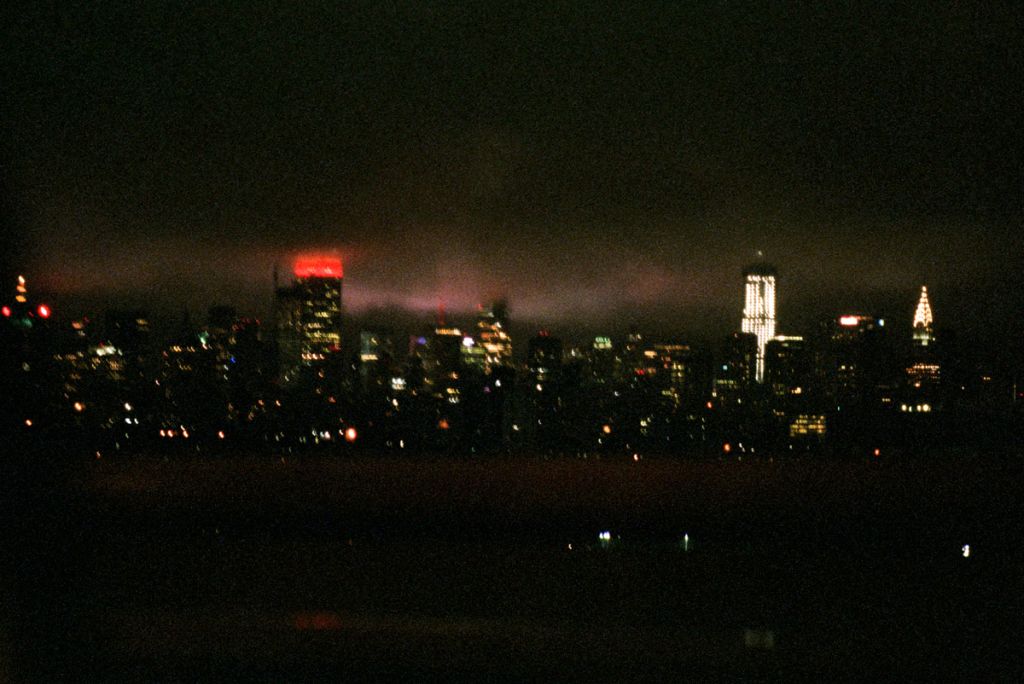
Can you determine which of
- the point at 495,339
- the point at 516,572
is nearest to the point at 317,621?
the point at 516,572

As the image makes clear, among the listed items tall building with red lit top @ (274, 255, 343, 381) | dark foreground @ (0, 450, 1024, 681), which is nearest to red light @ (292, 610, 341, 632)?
dark foreground @ (0, 450, 1024, 681)

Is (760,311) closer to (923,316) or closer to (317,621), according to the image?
(923,316)

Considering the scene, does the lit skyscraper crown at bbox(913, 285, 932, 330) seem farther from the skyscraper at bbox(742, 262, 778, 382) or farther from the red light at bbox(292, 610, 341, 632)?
the red light at bbox(292, 610, 341, 632)

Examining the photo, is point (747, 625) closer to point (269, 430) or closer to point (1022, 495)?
point (1022, 495)

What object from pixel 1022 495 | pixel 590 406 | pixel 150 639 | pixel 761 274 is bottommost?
pixel 150 639

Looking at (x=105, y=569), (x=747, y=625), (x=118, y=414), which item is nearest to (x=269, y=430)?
(x=118, y=414)

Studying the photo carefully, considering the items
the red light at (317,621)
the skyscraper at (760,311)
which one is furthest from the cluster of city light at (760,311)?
the red light at (317,621)
